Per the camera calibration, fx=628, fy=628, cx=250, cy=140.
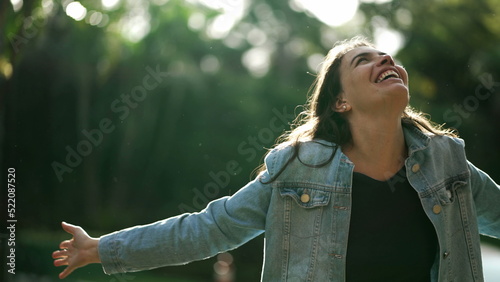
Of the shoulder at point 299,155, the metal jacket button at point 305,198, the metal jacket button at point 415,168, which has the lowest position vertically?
the metal jacket button at point 305,198

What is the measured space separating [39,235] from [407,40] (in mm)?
7839

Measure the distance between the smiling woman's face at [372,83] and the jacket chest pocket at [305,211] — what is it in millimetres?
355

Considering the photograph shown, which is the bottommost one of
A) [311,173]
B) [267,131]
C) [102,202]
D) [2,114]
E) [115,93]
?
[311,173]

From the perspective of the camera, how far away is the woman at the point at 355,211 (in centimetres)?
196

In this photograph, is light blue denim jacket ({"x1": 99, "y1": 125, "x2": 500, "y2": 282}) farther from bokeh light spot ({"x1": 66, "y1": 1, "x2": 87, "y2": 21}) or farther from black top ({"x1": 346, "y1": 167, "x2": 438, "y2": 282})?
bokeh light spot ({"x1": 66, "y1": 1, "x2": 87, "y2": 21})

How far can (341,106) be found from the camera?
2230 mm

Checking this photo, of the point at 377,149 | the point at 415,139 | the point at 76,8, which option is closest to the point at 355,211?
the point at 377,149

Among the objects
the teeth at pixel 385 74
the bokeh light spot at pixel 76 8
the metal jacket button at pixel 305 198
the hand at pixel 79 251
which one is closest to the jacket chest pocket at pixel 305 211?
the metal jacket button at pixel 305 198

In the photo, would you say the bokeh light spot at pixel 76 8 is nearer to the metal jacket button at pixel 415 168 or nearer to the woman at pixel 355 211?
the woman at pixel 355 211

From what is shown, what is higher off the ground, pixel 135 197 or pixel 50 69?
pixel 50 69

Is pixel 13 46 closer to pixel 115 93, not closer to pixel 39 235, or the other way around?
pixel 39 235

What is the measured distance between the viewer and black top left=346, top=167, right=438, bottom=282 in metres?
1.94

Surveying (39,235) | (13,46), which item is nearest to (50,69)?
(39,235)

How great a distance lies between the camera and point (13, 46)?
162 inches
